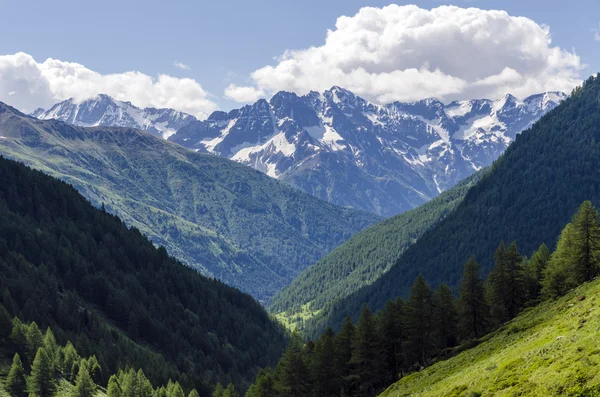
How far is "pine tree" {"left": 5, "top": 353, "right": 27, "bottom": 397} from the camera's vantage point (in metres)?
91.0

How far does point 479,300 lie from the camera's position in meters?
92.6

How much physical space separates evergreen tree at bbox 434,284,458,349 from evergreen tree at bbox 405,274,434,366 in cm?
128

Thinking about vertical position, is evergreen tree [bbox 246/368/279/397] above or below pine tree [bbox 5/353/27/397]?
below

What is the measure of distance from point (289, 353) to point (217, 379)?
8942cm

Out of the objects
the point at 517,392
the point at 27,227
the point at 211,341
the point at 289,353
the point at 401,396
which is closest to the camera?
the point at 517,392

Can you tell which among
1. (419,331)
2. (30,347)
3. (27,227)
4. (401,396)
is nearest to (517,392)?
(401,396)

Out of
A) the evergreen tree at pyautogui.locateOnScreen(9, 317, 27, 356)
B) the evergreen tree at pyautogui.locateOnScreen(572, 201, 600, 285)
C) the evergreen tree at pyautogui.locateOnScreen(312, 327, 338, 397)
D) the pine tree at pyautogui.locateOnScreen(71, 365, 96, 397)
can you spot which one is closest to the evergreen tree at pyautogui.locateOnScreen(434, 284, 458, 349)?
the evergreen tree at pyautogui.locateOnScreen(312, 327, 338, 397)

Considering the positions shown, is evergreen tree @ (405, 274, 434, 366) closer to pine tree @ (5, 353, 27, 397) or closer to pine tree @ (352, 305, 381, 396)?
pine tree @ (352, 305, 381, 396)

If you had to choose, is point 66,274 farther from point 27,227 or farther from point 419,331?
point 419,331

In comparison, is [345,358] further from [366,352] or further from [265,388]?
[265,388]

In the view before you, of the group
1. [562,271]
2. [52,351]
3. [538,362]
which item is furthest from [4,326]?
[562,271]

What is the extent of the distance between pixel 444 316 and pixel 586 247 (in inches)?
1029

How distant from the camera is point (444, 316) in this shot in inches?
3652

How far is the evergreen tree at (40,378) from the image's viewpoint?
92.5m
